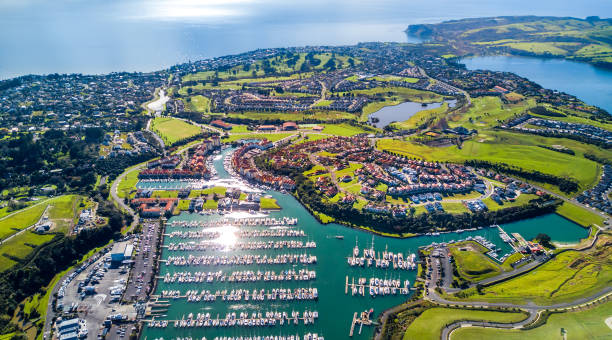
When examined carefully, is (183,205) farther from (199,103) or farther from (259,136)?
(199,103)

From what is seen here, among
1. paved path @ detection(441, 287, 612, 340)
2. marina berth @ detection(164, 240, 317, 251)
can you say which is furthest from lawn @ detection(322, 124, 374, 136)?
paved path @ detection(441, 287, 612, 340)

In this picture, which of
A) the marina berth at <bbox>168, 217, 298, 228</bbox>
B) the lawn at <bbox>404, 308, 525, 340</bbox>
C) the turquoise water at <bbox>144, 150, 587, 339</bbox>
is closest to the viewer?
the lawn at <bbox>404, 308, 525, 340</bbox>

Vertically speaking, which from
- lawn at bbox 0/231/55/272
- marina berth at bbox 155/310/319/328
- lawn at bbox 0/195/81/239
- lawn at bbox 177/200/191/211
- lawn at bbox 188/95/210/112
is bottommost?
marina berth at bbox 155/310/319/328

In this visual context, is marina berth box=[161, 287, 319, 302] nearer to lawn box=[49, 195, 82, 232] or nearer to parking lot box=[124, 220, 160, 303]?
parking lot box=[124, 220, 160, 303]

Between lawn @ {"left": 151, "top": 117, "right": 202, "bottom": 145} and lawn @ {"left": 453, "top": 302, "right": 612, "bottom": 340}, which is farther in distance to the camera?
lawn @ {"left": 151, "top": 117, "right": 202, "bottom": 145}

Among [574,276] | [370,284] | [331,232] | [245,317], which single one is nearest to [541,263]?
[574,276]

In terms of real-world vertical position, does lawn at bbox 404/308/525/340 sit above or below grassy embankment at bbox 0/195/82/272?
below
